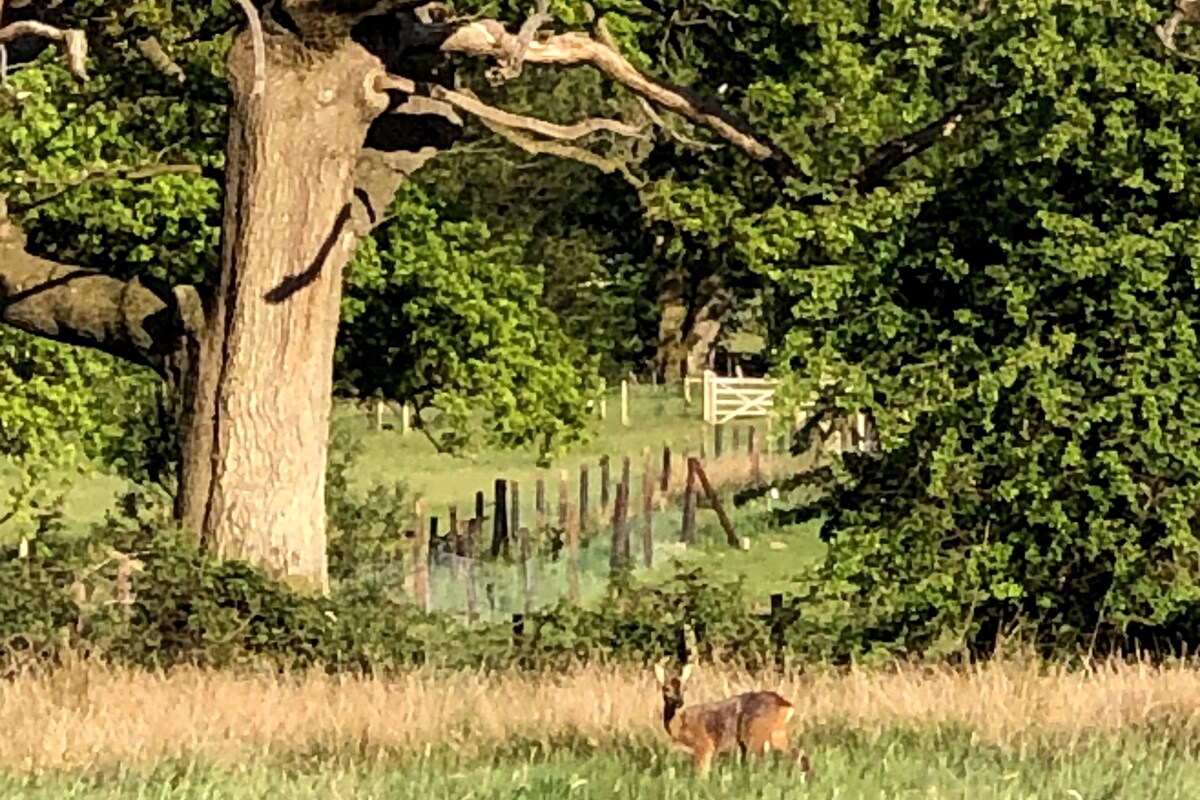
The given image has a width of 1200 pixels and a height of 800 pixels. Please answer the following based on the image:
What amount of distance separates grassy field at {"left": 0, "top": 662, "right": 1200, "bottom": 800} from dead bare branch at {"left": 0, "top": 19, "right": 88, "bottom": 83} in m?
4.77

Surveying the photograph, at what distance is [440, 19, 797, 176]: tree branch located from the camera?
18359mm

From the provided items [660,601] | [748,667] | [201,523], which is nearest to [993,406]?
[748,667]

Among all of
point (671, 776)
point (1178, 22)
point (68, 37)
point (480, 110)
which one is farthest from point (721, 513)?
point (671, 776)

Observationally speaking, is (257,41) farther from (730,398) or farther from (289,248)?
(730,398)

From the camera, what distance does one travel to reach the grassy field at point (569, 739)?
27.4ft

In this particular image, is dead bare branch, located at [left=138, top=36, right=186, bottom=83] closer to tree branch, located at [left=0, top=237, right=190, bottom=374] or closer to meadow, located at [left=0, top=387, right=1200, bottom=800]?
tree branch, located at [left=0, top=237, right=190, bottom=374]

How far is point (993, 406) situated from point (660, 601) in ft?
12.5

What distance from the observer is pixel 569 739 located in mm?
10109

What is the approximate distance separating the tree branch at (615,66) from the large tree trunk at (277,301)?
0.93 m

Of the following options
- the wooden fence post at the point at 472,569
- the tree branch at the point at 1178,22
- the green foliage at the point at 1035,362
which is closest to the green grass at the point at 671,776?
the green foliage at the point at 1035,362

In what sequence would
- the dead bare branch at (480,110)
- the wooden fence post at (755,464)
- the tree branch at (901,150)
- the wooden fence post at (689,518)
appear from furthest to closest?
1. the wooden fence post at (755,464)
2. the wooden fence post at (689,518)
3. the tree branch at (901,150)
4. the dead bare branch at (480,110)

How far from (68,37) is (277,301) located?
294 cm

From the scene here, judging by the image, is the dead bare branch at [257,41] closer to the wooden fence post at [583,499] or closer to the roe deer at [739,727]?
the roe deer at [739,727]

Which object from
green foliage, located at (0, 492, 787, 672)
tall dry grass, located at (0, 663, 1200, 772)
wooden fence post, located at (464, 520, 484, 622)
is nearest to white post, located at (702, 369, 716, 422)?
wooden fence post, located at (464, 520, 484, 622)
